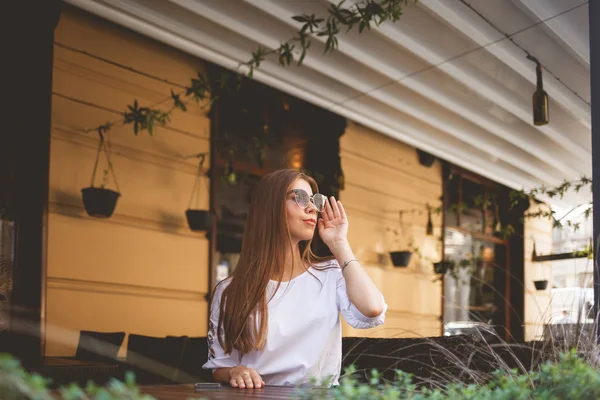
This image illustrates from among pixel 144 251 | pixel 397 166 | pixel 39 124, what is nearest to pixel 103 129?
pixel 144 251

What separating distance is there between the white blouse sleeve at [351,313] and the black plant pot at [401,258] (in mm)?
5191

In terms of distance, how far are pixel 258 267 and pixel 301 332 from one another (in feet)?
0.80

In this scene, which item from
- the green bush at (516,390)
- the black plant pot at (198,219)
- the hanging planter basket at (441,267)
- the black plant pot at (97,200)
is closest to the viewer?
the green bush at (516,390)

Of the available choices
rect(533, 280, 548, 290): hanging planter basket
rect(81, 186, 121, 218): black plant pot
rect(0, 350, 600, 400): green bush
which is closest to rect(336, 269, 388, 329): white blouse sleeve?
rect(0, 350, 600, 400): green bush

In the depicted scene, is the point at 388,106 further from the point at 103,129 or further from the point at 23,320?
the point at 23,320

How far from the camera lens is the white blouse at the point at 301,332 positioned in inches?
72.8

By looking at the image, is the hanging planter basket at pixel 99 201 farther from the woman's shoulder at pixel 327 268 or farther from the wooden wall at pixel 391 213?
the wooden wall at pixel 391 213

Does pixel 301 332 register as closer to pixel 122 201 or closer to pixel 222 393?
pixel 222 393

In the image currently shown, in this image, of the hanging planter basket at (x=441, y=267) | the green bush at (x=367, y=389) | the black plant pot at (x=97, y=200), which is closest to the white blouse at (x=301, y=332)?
the green bush at (x=367, y=389)

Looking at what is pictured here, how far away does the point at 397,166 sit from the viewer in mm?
7609

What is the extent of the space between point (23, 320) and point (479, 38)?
3334 millimetres

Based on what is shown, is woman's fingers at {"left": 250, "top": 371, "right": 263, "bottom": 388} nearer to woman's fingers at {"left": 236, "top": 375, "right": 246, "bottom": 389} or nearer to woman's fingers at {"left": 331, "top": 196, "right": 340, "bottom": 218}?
woman's fingers at {"left": 236, "top": 375, "right": 246, "bottom": 389}

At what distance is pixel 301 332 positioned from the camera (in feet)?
6.14

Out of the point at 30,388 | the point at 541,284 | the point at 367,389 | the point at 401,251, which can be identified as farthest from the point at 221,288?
the point at 541,284
